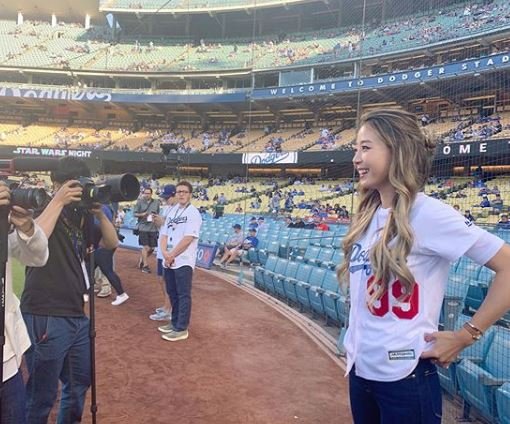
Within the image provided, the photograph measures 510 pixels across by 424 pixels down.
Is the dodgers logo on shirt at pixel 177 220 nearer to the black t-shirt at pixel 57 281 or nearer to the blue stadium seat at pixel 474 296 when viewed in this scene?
the black t-shirt at pixel 57 281

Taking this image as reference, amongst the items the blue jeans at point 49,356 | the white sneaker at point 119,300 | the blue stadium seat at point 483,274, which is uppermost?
the blue jeans at point 49,356

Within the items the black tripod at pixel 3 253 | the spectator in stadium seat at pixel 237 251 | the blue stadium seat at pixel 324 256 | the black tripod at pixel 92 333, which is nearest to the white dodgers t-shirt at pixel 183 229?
the black tripod at pixel 92 333

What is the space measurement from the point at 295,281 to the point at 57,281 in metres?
4.91

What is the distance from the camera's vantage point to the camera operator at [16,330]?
71.1 inches

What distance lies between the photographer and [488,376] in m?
3.04

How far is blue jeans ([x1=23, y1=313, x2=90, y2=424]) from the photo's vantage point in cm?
254

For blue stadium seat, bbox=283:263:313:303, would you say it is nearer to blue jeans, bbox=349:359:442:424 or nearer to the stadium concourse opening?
the stadium concourse opening

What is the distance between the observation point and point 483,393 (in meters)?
3.10

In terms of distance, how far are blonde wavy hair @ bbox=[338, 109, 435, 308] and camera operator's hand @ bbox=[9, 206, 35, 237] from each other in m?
1.29

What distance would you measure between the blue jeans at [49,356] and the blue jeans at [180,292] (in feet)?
8.01

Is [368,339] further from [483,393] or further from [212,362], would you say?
[212,362]

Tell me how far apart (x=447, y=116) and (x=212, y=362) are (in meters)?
21.3

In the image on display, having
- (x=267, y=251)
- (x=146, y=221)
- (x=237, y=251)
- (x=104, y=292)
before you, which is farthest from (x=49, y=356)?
(x=237, y=251)

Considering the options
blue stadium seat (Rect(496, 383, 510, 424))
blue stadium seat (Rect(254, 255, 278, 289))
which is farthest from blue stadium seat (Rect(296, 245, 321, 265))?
blue stadium seat (Rect(496, 383, 510, 424))
